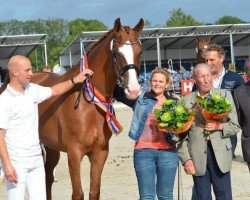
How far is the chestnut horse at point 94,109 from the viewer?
5633 millimetres

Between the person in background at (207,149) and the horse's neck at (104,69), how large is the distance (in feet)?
3.94

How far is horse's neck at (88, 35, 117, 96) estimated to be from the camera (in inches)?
232

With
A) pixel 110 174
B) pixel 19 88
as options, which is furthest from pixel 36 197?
pixel 110 174

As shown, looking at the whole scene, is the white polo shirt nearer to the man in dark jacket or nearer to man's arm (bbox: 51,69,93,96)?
man's arm (bbox: 51,69,93,96)

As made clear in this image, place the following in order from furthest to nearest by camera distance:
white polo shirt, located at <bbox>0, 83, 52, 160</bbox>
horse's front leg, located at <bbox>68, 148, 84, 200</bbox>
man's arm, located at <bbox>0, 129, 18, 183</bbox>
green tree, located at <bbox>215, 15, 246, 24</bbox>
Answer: green tree, located at <bbox>215, 15, 246, 24</bbox>
horse's front leg, located at <bbox>68, 148, 84, 200</bbox>
white polo shirt, located at <bbox>0, 83, 52, 160</bbox>
man's arm, located at <bbox>0, 129, 18, 183</bbox>

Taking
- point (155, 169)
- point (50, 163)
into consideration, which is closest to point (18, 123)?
point (155, 169)

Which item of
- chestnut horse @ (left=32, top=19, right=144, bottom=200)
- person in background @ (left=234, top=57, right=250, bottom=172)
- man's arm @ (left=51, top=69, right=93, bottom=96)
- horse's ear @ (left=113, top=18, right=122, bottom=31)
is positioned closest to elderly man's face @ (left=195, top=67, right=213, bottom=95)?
person in background @ (left=234, top=57, right=250, bottom=172)

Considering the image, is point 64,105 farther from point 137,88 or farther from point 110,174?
point 110,174

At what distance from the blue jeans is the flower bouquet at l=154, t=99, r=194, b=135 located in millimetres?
404

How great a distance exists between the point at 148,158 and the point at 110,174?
175 inches

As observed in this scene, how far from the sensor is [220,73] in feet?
18.4

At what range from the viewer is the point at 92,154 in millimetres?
5949

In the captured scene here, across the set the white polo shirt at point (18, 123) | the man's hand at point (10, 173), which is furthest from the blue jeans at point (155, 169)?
the man's hand at point (10, 173)

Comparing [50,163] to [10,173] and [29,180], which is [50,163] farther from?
[10,173]
